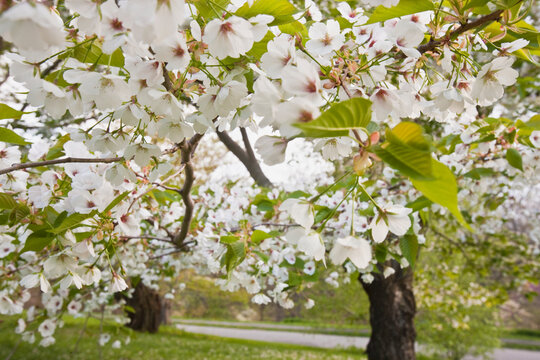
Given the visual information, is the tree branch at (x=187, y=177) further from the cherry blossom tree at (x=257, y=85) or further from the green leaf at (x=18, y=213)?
the green leaf at (x=18, y=213)

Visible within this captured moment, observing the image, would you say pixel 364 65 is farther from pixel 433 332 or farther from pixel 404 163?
pixel 433 332

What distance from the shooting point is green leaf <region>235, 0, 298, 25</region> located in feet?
2.36

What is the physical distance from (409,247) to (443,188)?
1.17 m

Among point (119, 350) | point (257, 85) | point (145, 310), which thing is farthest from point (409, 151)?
point (145, 310)

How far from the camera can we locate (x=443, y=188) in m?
0.53

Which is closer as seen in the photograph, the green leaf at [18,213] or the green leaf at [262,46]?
the green leaf at [262,46]

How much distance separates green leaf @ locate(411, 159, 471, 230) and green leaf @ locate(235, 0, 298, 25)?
43cm

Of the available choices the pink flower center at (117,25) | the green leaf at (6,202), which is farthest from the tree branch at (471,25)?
the green leaf at (6,202)

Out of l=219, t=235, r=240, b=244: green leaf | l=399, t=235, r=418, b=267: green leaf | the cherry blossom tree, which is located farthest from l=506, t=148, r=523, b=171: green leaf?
l=219, t=235, r=240, b=244: green leaf

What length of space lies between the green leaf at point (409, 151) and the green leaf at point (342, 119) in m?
0.04

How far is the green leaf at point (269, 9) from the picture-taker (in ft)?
2.36

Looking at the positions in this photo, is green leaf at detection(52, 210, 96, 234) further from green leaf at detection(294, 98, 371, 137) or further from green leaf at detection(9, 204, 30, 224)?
green leaf at detection(294, 98, 371, 137)

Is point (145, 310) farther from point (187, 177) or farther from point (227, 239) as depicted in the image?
point (227, 239)

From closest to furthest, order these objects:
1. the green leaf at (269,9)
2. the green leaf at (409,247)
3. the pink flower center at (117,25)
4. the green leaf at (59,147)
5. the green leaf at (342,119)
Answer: the green leaf at (342,119), the pink flower center at (117,25), the green leaf at (269,9), the green leaf at (59,147), the green leaf at (409,247)
